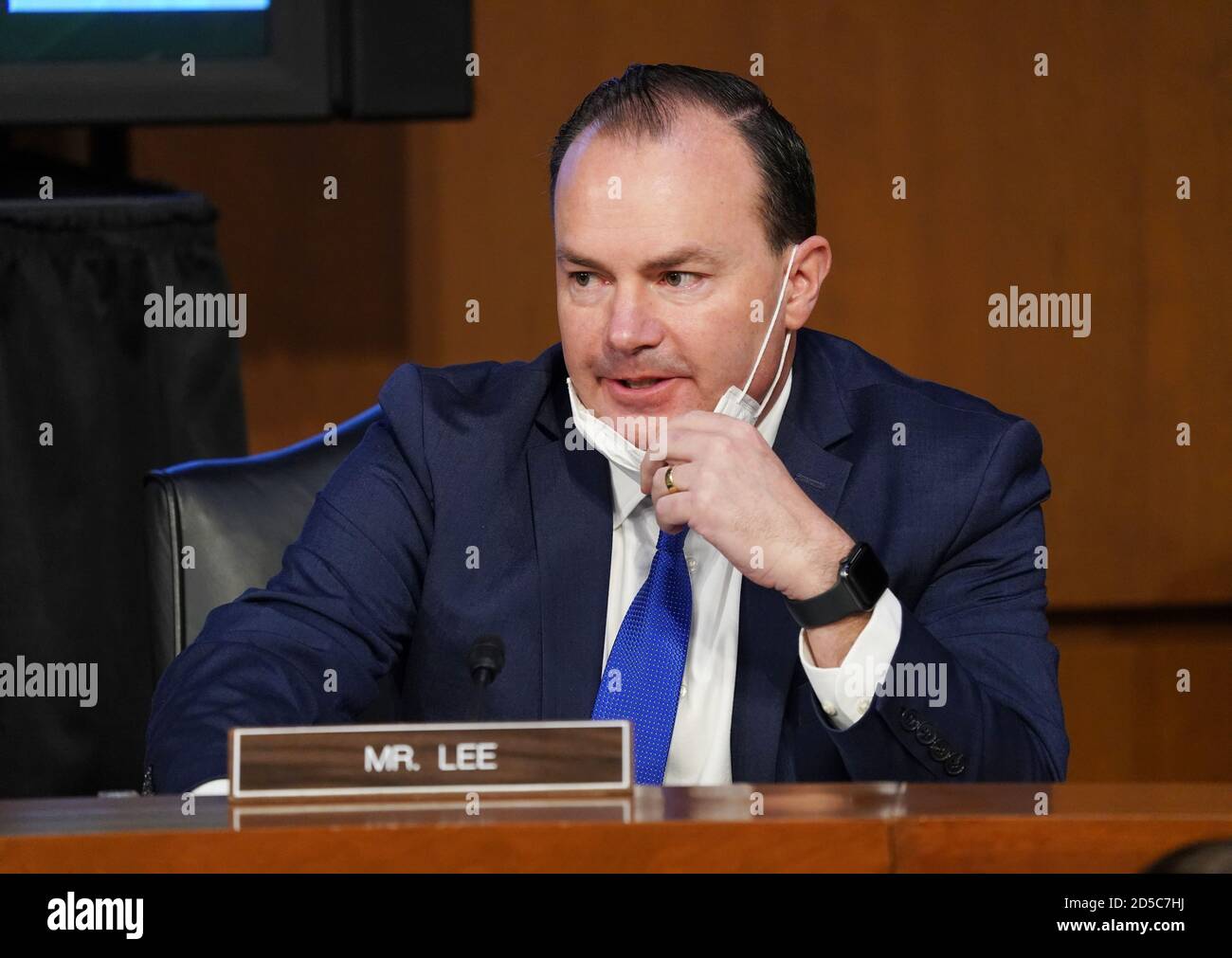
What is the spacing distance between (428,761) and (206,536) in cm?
98

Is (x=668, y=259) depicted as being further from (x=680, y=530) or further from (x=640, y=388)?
(x=680, y=530)

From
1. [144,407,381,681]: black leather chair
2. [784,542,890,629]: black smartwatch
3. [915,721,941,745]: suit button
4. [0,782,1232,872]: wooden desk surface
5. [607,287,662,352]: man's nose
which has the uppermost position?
[607,287,662,352]: man's nose

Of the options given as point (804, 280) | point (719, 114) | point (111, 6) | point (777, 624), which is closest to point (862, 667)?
point (777, 624)

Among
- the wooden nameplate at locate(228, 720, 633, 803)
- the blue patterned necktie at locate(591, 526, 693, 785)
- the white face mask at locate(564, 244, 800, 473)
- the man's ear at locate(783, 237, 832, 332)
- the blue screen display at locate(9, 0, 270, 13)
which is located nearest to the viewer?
the wooden nameplate at locate(228, 720, 633, 803)

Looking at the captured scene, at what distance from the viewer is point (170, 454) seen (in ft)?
9.20

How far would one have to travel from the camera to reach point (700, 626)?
77.3 inches

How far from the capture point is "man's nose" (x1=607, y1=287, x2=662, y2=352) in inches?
74.0

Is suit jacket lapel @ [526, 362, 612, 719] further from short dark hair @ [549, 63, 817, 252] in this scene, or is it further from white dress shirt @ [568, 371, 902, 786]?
short dark hair @ [549, 63, 817, 252]

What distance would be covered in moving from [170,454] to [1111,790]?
1.89m

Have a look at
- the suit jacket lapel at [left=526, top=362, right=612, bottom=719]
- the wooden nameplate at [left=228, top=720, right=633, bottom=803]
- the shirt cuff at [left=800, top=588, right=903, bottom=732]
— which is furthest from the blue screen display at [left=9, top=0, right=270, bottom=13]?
the wooden nameplate at [left=228, top=720, right=633, bottom=803]

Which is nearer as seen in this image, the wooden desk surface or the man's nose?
the wooden desk surface

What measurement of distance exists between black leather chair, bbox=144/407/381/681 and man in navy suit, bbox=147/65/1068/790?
170mm
